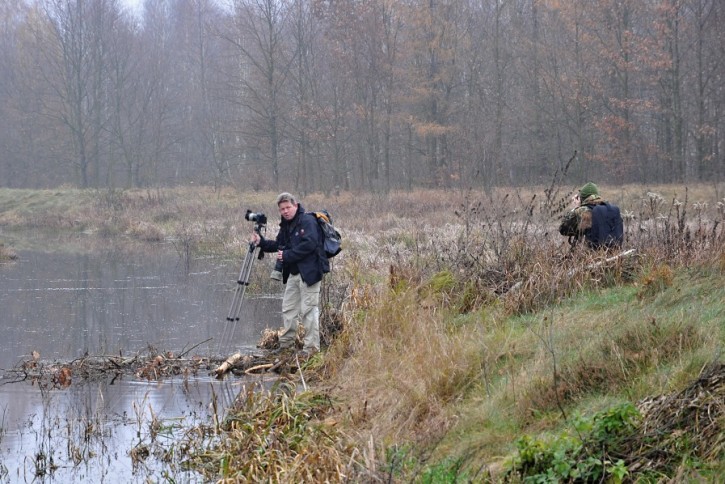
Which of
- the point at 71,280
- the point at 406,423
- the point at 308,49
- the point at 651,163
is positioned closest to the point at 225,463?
the point at 406,423

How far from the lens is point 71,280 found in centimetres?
2178

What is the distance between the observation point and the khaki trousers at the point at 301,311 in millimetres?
10766

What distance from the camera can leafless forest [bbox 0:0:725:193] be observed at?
3778cm

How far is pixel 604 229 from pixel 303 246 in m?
3.66

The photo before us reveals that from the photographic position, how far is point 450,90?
43500 mm

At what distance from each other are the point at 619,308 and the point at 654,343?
1708mm

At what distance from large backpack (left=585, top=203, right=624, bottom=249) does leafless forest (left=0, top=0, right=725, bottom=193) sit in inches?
822

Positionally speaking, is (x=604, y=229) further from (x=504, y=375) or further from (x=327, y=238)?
(x=504, y=375)

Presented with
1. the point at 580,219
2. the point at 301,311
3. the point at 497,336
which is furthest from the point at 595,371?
the point at 301,311

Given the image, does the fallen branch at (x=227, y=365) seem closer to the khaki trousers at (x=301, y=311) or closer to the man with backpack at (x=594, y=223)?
the khaki trousers at (x=301, y=311)

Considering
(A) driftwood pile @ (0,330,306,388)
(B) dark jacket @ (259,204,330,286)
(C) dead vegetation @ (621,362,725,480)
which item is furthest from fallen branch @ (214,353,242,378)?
(C) dead vegetation @ (621,362,725,480)

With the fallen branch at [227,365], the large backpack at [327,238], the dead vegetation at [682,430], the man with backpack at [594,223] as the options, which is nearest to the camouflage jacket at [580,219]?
the man with backpack at [594,223]

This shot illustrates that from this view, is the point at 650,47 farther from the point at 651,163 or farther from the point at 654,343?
the point at 654,343

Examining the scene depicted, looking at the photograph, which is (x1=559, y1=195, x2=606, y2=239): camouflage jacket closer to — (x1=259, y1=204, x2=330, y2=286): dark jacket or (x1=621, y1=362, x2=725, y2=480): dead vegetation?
(x1=259, y1=204, x2=330, y2=286): dark jacket
